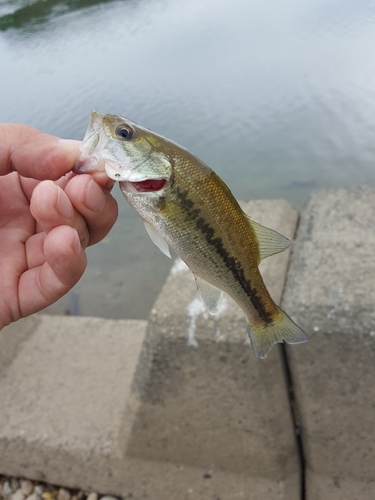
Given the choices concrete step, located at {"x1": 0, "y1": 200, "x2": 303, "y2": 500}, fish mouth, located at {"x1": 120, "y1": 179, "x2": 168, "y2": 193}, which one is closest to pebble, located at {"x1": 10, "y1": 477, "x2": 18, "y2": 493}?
concrete step, located at {"x1": 0, "y1": 200, "x2": 303, "y2": 500}

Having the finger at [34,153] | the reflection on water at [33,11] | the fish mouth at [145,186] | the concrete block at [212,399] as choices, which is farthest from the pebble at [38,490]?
the reflection on water at [33,11]

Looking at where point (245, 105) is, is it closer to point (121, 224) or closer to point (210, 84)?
point (210, 84)

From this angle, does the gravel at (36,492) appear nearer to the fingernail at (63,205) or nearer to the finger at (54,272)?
the finger at (54,272)

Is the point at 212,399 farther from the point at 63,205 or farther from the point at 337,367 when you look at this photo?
the point at 63,205

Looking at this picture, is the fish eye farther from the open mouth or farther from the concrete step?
the concrete step

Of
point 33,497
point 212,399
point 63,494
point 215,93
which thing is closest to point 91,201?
A: point 212,399

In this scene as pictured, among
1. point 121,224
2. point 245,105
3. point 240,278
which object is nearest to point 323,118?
point 245,105

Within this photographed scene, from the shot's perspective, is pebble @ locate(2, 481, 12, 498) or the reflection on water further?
the reflection on water
